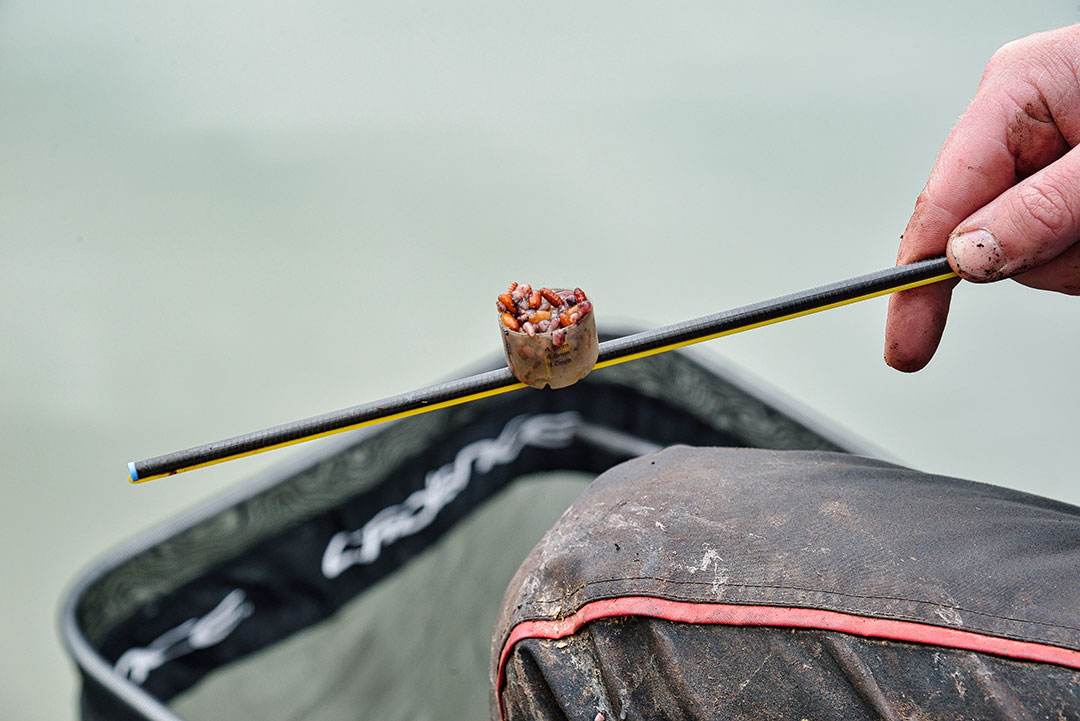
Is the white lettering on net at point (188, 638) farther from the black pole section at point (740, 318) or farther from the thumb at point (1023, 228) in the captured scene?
the thumb at point (1023, 228)

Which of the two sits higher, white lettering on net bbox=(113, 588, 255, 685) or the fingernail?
the fingernail

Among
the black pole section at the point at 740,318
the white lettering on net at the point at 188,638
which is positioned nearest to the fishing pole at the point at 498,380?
the black pole section at the point at 740,318

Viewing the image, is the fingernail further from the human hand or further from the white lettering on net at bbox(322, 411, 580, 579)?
the white lettering on net at bbox(322, 411, 580, 579)

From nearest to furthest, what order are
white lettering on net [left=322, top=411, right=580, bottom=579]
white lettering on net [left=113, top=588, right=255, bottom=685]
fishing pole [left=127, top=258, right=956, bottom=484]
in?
1. fishing pole [left=127, top=258, right=956, bottom=484]
2. white lettering on net [left=113, top=588, right=255, bottom=685]
3. white lettering on net [left=322, top=411, right=580, bottom=579]

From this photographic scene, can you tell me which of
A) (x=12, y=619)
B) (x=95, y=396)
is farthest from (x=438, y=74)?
(x=12, y=619)

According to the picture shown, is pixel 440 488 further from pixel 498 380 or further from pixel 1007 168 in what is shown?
pixel 1007 168

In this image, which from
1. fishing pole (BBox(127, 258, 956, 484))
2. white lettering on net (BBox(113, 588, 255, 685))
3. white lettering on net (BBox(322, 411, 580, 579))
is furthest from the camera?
white lettering on net (BBox(322, 411, 580, 579))

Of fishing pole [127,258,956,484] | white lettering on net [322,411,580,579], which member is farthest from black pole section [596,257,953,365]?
white lettering on net [322,411,580,579]

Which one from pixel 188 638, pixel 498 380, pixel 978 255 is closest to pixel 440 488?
pixel 188 638
